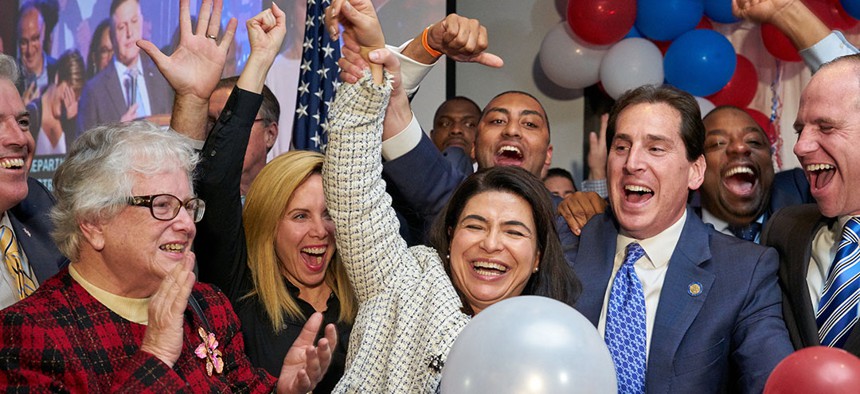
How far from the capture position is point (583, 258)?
2.82m

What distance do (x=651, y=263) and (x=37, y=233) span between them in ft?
5.49

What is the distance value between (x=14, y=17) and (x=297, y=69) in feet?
5.29

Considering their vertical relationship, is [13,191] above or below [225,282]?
above

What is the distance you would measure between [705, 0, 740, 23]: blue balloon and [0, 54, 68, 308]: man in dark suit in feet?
13.2

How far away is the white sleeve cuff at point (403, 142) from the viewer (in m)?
2.92

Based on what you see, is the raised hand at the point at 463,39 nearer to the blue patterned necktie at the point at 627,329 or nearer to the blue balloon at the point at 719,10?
the blue patterned necktie at the point at 627,329

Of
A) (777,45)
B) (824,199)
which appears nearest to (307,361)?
(824,199)

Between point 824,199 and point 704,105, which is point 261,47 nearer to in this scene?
point 824,199

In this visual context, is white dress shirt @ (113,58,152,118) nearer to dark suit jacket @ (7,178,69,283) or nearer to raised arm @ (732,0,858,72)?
dark suit jacket @ (7,178,69,283)

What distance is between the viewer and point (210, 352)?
7.60ft

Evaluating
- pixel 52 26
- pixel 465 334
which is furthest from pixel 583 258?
pixel 52 26

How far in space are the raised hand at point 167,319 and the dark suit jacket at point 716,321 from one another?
109 centimetres

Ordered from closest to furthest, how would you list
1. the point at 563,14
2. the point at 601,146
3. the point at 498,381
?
the point at 498,381
the point at 601,146
the point at 563,14

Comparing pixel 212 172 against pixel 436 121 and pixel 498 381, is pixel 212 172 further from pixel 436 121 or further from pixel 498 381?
pixel 436 121
